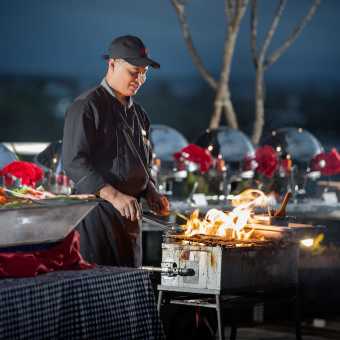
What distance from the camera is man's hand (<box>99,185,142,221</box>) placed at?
4.69 metres

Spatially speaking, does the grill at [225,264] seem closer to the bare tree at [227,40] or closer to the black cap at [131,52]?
Answer: the black cap at [131,52]

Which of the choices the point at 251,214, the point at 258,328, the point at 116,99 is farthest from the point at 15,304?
the point at 258,328

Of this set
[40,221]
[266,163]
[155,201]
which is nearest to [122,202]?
[155,201]

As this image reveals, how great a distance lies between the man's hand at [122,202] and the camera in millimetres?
4691

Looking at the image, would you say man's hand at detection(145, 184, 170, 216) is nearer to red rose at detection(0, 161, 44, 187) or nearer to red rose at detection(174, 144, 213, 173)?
red rose at detection(0, 161, 44, 187)

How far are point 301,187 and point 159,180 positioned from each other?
1.43m

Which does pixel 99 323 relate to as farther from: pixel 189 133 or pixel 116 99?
pixel 189 133

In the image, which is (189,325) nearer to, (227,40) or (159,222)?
(159,222)

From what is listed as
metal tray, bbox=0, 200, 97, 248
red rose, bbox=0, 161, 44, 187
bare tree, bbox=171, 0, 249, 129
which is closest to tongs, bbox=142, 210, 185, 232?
metal tray, bbox=0, 200, 97, 248

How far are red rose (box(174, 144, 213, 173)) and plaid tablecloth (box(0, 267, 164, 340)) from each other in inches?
170

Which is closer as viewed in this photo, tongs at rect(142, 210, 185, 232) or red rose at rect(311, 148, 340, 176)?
tongs at rect(142, 210, 185, 232)

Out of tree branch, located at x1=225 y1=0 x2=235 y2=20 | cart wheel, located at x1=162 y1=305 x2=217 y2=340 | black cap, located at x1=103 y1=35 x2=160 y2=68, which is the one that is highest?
tree branch, located at x1=225 y1=0 x2=235 y2=20

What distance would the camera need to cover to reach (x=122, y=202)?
Answer: 4.69 meters

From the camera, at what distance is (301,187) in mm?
9250
